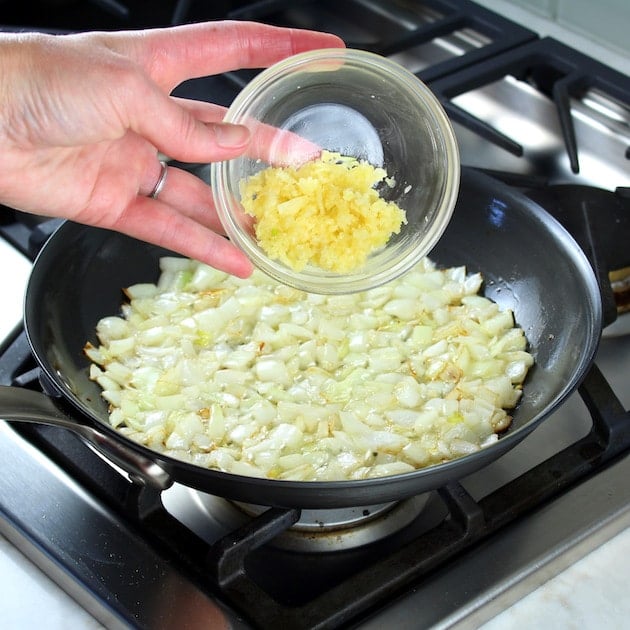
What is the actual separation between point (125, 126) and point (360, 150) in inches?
11.1

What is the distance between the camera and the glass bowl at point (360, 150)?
39.6 inches

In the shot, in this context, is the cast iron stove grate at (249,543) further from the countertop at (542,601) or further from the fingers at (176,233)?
the fingers at (176,233)

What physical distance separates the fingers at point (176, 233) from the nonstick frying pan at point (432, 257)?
0.09 m

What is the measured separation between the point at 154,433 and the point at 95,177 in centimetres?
30

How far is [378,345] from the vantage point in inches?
45.9

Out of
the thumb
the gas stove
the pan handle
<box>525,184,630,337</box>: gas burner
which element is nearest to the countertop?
the gas stove

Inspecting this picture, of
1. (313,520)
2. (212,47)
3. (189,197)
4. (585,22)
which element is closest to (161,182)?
(189,197)

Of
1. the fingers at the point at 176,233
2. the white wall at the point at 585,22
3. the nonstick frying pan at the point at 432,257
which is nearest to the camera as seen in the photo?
the nonstick frying pan at the point at 432,257

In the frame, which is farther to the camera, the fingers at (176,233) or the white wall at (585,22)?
the white wall at (585,22)

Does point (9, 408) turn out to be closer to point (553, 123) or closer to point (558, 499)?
point (558, 499)

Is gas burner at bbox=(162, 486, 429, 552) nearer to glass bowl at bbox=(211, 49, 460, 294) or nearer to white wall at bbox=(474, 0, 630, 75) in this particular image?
glass bowl at bbox=(211, 49, 460, 294)

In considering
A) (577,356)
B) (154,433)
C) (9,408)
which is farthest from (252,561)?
(577,356)

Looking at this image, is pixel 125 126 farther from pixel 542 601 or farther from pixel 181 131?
pixel 542 601

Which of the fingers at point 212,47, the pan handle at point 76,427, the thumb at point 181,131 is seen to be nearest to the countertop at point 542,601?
the pan handle at point 76,427
